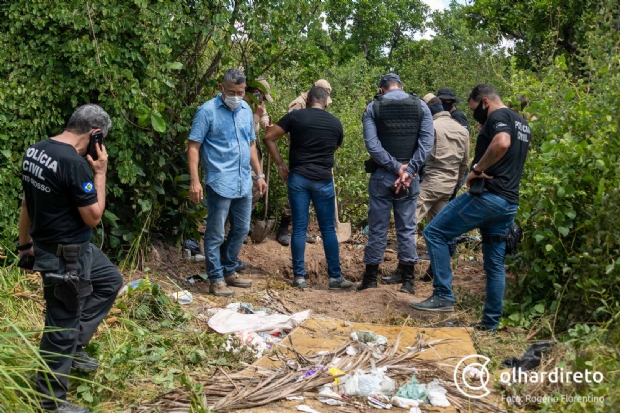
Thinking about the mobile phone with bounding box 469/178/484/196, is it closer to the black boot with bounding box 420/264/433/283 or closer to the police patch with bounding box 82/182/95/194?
the black boot with bounding box 420/264/433/283

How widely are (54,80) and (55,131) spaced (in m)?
0.46

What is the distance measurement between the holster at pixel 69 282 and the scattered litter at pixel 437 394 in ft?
7.19

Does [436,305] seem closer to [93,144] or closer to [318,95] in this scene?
[318,95]

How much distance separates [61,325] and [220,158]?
9.40 ft

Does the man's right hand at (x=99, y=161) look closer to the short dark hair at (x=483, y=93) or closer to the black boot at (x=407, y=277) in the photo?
the short dark hair at (x=483, y=93)

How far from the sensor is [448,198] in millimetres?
8250

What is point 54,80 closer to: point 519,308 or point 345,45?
point 519,308

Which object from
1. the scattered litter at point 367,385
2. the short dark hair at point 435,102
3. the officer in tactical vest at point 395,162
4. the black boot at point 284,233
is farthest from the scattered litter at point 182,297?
the short dark hair at point 435,102

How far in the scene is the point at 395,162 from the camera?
6.82 meters

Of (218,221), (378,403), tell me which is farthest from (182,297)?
(378,403)

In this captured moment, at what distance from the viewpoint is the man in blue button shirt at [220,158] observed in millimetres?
6512

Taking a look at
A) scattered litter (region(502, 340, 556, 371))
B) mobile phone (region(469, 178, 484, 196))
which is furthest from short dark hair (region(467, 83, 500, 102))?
scattered litter (region(502, 340, 556, 371))

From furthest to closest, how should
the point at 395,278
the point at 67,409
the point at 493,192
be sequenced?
the point at 395,278
the point at 493,192
the point at 67,409

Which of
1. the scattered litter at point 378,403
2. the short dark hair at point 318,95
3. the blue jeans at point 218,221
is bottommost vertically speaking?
the scattered litter at point 378,403
